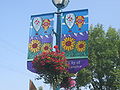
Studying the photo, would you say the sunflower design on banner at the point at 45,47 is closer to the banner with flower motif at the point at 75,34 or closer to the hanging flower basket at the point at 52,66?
the banner with flower motif at the point at 75,34

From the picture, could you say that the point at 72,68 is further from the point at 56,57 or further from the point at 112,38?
the point at 112,38

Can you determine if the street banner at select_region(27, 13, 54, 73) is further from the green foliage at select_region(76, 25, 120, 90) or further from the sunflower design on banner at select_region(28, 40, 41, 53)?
the green foliage at select_region(76, 25, 120, 90)

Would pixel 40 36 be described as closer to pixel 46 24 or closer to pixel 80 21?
pixel 46 24

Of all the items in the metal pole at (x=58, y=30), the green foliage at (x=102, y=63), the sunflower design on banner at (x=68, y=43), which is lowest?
the green foliage at (x=102, y=63)

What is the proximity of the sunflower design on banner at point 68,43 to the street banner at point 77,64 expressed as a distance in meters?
0.64

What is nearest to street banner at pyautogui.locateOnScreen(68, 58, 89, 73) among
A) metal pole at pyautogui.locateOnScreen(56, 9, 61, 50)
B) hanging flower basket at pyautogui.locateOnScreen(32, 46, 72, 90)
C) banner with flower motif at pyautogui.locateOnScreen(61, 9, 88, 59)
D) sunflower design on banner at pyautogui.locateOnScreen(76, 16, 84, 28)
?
banner with flower motif at pyautogui.locateOnScreen(61, 9, 88, 59)

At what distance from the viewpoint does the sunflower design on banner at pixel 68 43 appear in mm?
12766

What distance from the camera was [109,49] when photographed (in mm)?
32062

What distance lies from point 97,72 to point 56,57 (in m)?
20.8

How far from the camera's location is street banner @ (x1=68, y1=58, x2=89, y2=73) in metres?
12.3

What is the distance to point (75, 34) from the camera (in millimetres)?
12844

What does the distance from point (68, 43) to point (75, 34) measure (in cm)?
54

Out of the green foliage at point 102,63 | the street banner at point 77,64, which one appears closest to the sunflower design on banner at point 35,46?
the street banner at point 77,64

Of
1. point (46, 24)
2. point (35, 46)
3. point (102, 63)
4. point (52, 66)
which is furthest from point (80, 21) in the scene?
point (102, 63)
